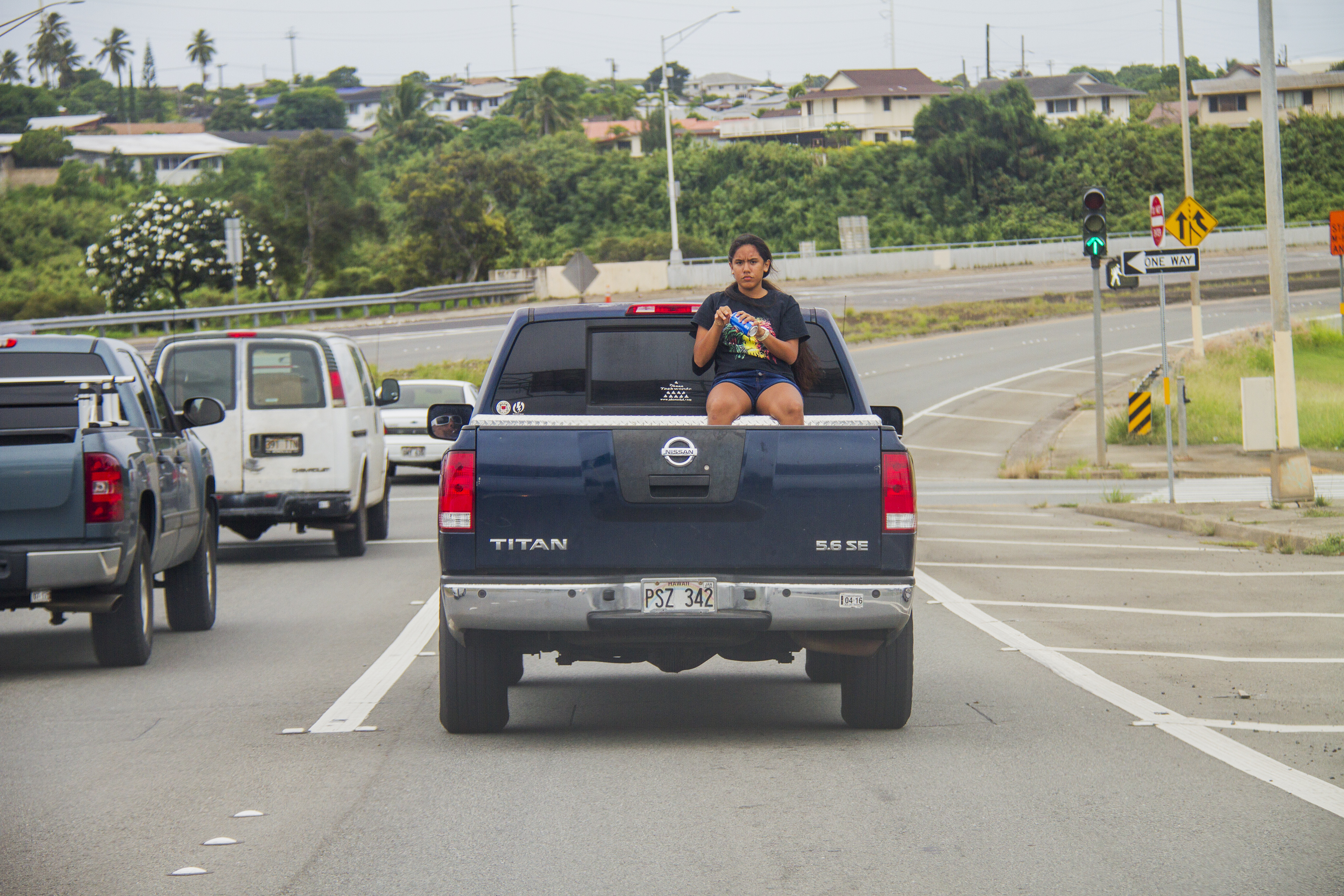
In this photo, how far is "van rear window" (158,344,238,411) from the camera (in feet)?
50.5

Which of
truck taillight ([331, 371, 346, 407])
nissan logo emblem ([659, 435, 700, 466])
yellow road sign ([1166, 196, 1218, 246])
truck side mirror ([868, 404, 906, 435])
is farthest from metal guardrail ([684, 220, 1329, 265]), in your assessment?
nissan logo emblem ([659, 435, 700, 466])

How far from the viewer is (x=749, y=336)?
7434 millimetres

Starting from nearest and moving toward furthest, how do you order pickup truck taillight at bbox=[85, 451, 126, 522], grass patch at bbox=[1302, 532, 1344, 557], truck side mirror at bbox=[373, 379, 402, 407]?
pickup truck taillight at bbox=[85, 451, 126, 522], grass patch at bbox=[1302, 532, 1344, 557], truck side mirror at bbox=[373, 379, 402, 407]

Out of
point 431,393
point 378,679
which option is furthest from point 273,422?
point 431,393

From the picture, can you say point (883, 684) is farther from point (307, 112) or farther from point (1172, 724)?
point (307, 112)

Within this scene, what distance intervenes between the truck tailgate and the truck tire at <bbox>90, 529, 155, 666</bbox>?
12.6 ft

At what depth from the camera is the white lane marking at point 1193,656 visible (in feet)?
30.3

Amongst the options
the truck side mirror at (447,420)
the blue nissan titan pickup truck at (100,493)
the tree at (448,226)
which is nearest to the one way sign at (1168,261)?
the blue nissan titan pickup truck at (100,493)

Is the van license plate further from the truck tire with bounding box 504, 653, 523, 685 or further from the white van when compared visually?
the white van

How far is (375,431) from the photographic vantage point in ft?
55.5

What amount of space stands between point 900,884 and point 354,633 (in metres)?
6.66

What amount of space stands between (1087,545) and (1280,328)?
13.1 ft

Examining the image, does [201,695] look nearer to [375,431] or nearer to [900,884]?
[900,884]

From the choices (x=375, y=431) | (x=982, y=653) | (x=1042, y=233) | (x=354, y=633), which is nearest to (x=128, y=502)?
(x=354, y=633)
